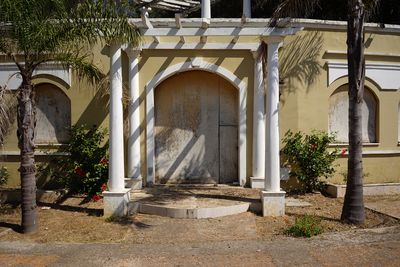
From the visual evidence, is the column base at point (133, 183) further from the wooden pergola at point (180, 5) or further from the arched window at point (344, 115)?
the wooden pergola at point (180, 5)

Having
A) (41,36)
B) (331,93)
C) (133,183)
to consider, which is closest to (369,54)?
(331,93)

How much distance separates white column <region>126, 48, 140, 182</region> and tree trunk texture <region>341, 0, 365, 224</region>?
A: 189 inches

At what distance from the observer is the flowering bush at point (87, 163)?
32.5 ft

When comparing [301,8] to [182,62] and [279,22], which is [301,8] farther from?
[182,62]

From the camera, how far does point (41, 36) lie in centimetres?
725

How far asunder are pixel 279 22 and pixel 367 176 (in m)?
5.29

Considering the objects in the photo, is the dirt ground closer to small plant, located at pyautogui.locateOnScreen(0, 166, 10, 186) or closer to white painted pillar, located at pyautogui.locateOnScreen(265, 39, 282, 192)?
white painted pillar, located at pyautogui.locateOnScreen(265, 39, 282, 192)

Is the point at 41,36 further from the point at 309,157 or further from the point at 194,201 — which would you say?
the point at 309,157

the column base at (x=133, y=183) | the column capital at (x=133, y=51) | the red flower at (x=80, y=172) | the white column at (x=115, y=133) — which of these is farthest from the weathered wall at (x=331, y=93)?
A: the red flower at (x=80, y=172)

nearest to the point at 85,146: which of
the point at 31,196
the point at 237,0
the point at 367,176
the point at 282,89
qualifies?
the point at 31,196

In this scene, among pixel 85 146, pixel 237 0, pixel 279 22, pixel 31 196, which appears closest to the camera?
pixel 31 196

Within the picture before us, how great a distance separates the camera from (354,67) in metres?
7.77

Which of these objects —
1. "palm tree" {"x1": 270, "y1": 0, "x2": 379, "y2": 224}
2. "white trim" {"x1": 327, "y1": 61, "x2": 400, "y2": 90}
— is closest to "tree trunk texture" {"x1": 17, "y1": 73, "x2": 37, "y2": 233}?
"palm tree" {"x1": 270, "y1": 0, "x2": 379, "y2": 224}

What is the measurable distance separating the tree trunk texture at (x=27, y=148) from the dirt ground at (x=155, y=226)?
298 mm
